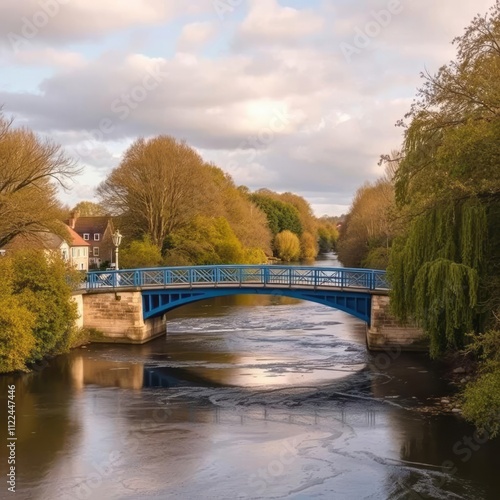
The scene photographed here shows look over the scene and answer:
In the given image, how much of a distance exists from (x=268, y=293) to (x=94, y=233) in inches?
1943

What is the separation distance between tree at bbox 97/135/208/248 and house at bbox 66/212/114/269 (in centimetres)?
1736

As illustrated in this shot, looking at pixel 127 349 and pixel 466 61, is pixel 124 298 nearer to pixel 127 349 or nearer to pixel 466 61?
pixel 127 349

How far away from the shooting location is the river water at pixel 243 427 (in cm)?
1564

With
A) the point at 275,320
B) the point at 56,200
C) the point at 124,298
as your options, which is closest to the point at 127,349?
the point at 124,298

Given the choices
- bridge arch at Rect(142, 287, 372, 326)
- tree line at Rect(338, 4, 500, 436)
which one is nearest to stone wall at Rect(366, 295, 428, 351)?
bridge arch at Rect(142, 287, 372, 326)

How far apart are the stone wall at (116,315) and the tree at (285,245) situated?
65.8 meters

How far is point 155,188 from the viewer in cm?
5653

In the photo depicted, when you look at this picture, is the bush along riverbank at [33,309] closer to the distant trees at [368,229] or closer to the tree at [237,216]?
the distant trees at [368,229]

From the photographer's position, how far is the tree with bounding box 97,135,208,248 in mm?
56500

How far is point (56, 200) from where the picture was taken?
3359 cm

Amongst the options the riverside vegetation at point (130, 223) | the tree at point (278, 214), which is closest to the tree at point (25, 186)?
the riverside vegetation at point (130, 223)

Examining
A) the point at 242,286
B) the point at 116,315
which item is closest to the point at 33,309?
the point at 116,315

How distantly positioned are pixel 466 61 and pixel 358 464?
11928 millimetres

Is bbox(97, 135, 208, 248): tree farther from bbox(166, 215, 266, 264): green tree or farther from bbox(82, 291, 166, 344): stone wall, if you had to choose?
bbox(82, 291, 166, 344): stone wall
